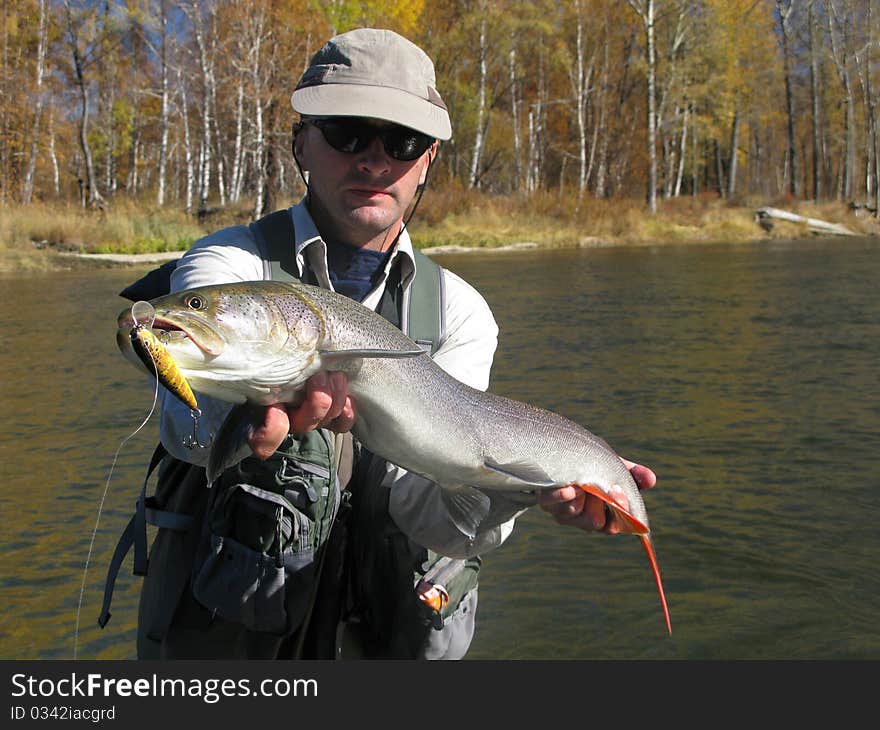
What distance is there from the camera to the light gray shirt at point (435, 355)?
2760mm

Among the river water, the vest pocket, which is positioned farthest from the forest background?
the vest pocket

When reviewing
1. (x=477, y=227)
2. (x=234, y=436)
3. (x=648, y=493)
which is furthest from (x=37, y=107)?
(x=234, y=436)

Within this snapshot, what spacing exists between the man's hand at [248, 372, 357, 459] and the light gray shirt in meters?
0.34

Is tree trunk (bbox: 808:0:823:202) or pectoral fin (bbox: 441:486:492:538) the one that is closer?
pectoral fin (bbox: 441:486:492:538)

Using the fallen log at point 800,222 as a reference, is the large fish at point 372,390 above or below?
above

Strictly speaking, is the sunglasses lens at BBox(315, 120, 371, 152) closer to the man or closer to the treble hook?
the man

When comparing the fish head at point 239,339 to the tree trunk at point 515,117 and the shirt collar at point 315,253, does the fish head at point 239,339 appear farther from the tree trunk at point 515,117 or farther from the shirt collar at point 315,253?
the tree trunk at point 515,117

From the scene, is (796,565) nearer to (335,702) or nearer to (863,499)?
(863,499)

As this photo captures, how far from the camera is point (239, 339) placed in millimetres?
2156

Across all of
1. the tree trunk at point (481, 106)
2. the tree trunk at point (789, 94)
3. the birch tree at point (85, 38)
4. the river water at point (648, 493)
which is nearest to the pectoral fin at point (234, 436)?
the river water at point (648, 493)

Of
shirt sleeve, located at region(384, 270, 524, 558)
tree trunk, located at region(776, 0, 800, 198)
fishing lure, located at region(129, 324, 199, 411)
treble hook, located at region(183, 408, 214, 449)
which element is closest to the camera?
fishing lure, located at region(129, 324, 199, 411)

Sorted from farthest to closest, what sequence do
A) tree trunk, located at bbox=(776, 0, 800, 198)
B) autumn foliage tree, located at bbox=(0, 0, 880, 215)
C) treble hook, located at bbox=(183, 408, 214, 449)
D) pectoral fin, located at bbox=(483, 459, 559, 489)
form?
tree trunk, located at bbox=(776, 0, 800, 198) → autumn foliage tree, located at bbox=(0, 0, 880, 215) → pectoral fin, located at bbox=(483, 459, 559, 489) → treble hook, located at bbox=(183, 408, 214, 449)

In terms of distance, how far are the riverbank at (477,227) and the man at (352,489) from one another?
19.4m

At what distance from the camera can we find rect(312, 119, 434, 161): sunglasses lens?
2920 mm
